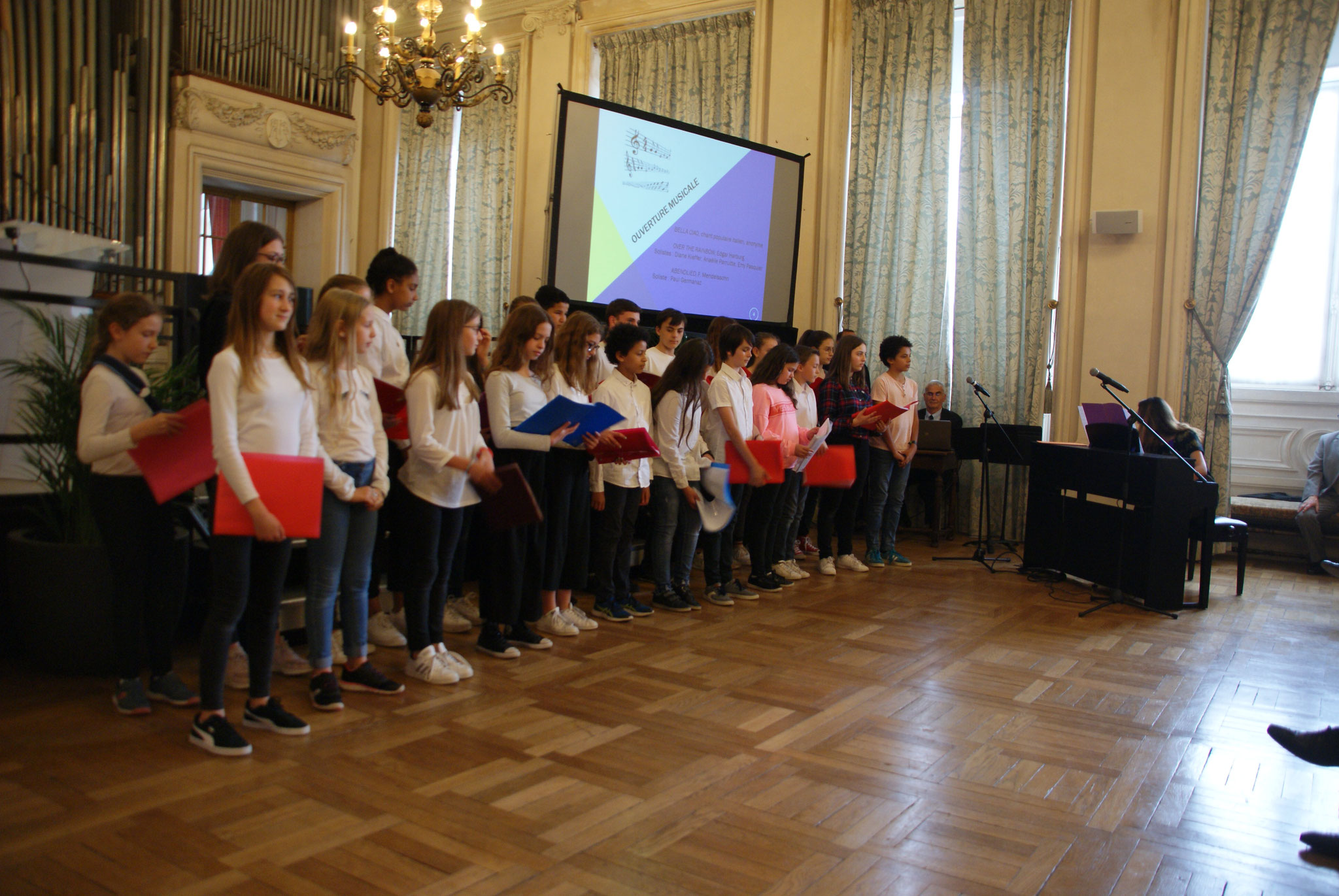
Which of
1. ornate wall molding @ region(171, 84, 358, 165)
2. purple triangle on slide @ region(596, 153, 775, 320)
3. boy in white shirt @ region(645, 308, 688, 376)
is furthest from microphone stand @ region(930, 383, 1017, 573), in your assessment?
ornate wall molding @ region(171, 84, 358, 165)

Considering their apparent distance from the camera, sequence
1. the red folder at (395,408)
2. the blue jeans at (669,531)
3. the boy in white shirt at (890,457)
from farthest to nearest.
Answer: the boy in white shirt at (890,457) → the blue jeans at (669,531) → the red folder at (395,408)

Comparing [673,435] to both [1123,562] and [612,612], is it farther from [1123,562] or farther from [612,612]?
[1123,562]

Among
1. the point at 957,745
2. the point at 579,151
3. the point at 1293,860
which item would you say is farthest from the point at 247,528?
the point at 579,151

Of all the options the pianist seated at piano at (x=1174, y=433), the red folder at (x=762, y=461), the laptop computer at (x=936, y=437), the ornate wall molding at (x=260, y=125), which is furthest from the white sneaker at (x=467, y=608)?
the ornate wall molding at (x=260, y=125)

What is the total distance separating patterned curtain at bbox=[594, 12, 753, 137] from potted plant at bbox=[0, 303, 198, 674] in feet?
17.5

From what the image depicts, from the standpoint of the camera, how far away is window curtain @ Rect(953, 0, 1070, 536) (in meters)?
6.39

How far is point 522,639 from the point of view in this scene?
340 centimetres

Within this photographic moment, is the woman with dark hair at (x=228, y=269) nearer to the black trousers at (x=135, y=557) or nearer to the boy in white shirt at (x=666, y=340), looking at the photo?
the black trousers at (x=135, y=557)

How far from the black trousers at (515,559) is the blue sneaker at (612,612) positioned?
55 centimetres

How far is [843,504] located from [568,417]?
2630 millimetres

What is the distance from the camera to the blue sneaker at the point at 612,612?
3.88 m

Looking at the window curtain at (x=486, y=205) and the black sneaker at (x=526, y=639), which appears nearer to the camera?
the black sneaker at (x=526, y=639)

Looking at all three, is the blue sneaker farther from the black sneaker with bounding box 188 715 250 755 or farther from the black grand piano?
the black grand piano

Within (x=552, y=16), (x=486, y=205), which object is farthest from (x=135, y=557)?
(x=552, y=16)
